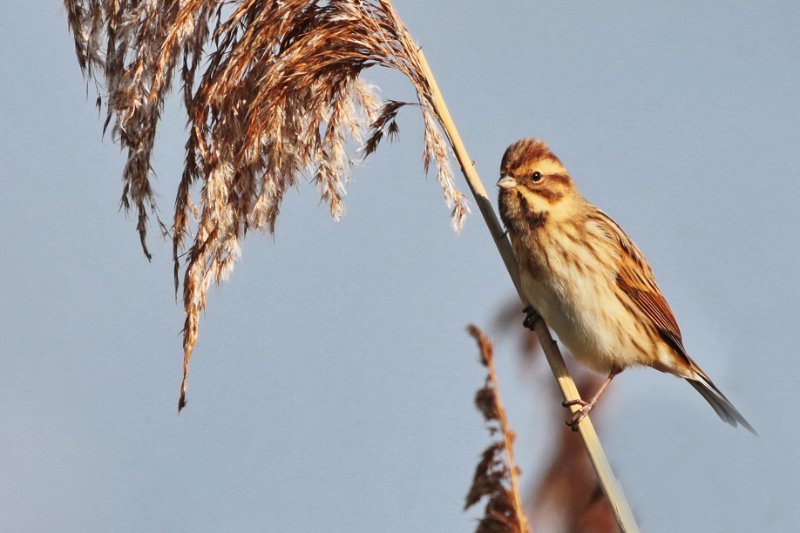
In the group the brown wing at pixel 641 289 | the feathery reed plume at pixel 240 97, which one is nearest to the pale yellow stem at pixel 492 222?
the feathery reed plume at pixel 240 97

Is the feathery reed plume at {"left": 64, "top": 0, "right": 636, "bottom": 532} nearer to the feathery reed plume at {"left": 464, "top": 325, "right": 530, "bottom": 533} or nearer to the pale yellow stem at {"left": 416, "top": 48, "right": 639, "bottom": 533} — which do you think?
the pale yellow stem at {"left": 416, "top": 48, "right": 639, "bottom": 533}

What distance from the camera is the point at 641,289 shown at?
4.22 metres

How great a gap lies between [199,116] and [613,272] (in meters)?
2.03

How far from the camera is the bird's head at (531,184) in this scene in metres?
3.60

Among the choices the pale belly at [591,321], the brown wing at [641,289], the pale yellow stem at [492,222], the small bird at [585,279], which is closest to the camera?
the pale yellow stem at [492,222]

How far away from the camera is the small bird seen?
3703mm

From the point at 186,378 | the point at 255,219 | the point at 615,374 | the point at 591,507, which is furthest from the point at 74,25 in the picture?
the point at 615,374

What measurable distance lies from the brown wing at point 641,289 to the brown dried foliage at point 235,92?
4.49 ft

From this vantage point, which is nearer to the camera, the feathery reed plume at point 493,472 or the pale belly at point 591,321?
the feathery reed plume at point 493,472

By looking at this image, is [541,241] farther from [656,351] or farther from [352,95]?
[352,95]

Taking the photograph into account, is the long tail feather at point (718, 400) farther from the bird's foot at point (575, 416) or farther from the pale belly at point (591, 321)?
the bird's foot at point (575, 416)

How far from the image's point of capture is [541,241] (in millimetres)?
3848

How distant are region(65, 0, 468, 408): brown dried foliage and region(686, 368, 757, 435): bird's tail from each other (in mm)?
1679

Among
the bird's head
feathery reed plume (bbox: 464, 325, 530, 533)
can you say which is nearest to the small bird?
the bird's head
